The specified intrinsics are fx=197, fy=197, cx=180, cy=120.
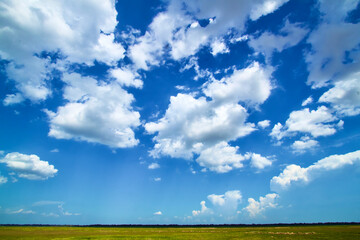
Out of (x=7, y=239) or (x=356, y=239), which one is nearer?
(x=356, y=239)

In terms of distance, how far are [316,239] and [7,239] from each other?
241 feet

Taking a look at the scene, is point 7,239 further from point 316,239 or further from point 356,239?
point 356,239

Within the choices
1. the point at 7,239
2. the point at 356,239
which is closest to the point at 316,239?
the point at 356,239

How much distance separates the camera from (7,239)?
157 ft

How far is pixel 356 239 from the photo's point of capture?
1663 inches

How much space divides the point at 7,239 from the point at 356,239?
79.8 m

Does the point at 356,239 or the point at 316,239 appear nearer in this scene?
the point at 356,239

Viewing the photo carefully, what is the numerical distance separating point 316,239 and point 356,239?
738cm

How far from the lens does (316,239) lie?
45719mm
